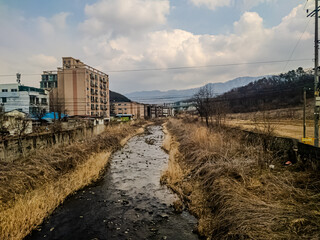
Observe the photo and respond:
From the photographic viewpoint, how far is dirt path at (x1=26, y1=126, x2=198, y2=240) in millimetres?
5836

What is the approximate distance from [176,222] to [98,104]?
56096 millimetres

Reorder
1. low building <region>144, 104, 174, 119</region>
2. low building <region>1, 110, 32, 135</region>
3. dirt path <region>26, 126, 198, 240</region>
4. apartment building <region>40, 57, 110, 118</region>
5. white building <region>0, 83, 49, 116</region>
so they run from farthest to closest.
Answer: low building <region>144, 104, 174, 119</region>, apartment building <region>40, 57, 110, 118</region>, white building <region>0, 83, 49, 116</region>, low building <region>1, 110, 32, 135</region>, dirt path <region>26, 126, 198, 240</region>

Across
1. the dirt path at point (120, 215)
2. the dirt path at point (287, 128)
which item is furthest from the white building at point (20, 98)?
the dirt path at point (287, 128)

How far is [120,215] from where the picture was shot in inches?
271

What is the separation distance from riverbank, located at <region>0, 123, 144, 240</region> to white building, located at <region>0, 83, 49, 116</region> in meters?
36.1

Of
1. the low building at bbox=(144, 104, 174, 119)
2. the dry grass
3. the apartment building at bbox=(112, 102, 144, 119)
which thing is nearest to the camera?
the dry grass

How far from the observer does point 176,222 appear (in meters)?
6.42

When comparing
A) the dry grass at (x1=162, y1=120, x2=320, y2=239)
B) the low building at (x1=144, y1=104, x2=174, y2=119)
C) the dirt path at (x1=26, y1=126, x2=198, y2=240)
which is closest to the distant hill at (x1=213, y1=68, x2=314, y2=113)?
the low building at (x1=144, y1=104, x2=174, y2=119)

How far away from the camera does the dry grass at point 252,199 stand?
14.1 ft

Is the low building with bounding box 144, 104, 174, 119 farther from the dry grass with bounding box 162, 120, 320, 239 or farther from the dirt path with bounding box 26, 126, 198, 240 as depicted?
the dry grass with bounding box 162, 120, 320, 239

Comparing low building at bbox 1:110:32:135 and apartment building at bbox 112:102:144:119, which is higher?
apartment building at bbox 112:102:144:119

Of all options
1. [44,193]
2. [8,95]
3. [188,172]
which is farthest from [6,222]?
[8,95]

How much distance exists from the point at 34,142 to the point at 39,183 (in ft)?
15.4

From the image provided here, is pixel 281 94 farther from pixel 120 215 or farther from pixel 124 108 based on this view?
pixel 120 215
